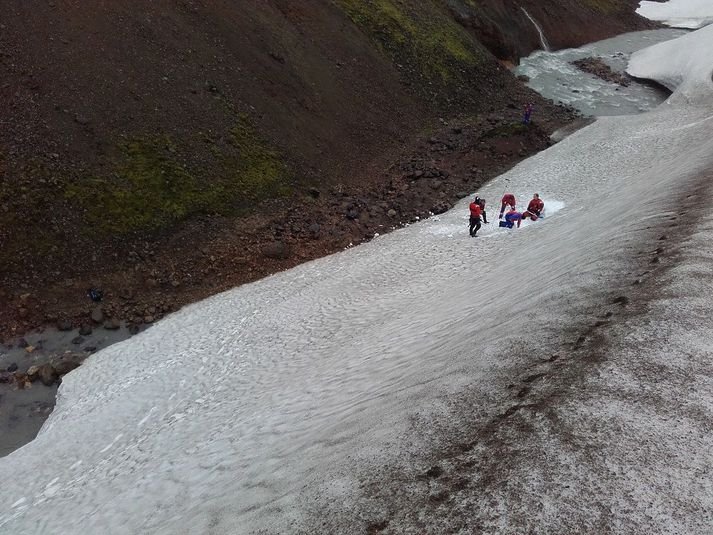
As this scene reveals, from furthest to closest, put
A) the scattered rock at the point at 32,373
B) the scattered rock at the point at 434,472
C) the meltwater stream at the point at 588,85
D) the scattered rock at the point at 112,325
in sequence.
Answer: the meltwater stream at the point at 588,85
the scattered rock at the point at 112,325
the scattered rock at the point at 32,373
the scattered rock at the point at 434,472

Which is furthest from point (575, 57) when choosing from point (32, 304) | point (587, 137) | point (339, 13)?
point (32, 304)

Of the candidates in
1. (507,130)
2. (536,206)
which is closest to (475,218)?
(536,206)

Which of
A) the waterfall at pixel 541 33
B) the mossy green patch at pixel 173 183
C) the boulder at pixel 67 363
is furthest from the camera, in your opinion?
the waterfall at pixel 541 33

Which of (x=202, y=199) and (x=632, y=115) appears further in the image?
(x=632, y=115)

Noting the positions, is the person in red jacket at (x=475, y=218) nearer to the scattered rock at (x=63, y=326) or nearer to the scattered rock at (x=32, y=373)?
the scattered rock at (x=63, y=326)

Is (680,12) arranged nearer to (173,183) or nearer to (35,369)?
(173,183)

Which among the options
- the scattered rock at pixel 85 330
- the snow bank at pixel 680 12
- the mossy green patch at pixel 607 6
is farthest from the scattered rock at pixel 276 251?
the snow bank at pixel 680 12

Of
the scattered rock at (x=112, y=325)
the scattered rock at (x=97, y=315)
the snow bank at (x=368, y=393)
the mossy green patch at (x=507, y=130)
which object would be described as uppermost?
the mossy green patch at (x=507, y=130)

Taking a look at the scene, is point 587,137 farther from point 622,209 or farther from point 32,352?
point 32,352
